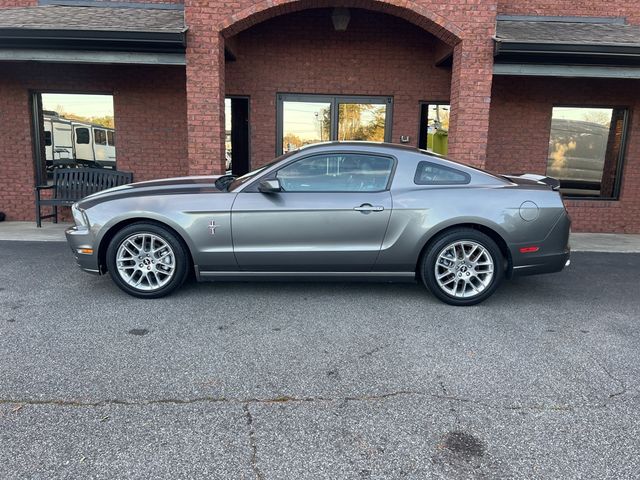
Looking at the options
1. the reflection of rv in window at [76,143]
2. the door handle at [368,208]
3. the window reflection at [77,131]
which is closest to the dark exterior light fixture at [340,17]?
the window reflection at [77,131]

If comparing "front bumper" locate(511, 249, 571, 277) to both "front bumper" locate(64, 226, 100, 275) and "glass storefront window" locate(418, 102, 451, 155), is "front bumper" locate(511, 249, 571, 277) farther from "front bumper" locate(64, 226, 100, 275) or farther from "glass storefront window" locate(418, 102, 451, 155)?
"glass storefront window" locate(418, 102, 451, 155)

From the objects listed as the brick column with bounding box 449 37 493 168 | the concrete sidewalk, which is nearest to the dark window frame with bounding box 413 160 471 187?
the brick column with bounding box 449 37 493 168

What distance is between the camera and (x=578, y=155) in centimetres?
995

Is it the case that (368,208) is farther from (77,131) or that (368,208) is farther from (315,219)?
(77,131)

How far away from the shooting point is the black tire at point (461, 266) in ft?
16.3

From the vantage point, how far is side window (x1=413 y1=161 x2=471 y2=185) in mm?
5074

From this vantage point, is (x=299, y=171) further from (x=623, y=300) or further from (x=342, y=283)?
(x=623, y=300)

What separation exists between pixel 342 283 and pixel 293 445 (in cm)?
315

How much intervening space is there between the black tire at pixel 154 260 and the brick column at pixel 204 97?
2937 millimetres

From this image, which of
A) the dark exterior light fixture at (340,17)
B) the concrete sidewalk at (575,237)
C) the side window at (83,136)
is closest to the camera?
the concrete sidewalk at (575,237)

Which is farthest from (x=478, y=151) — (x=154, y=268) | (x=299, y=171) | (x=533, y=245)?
(x=154, y=268)

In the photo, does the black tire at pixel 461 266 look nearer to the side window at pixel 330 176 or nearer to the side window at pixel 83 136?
the side window at pixel 330 176

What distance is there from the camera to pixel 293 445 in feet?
8.80

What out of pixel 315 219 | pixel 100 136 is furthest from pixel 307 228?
pixel 100 136
